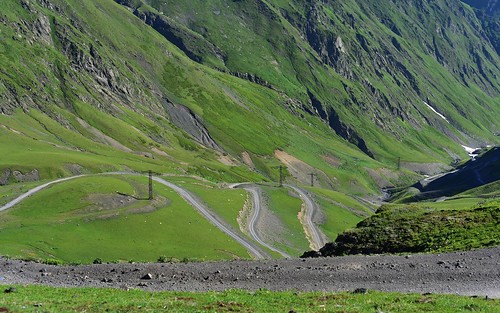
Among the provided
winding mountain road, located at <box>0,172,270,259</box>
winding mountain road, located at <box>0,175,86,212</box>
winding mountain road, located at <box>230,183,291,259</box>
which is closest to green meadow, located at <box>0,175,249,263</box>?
winding mountain road, located at <box>0,175,86,212</box>

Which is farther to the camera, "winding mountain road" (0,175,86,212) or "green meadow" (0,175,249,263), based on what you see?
"winding mountain road" (0,175,86,212)

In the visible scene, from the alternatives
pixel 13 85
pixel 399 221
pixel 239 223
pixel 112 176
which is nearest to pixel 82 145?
pixel 13 85

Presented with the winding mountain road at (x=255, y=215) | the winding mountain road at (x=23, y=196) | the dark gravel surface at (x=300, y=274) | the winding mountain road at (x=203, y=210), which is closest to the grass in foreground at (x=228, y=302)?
the dark gravel surface at (x=300, y=274)

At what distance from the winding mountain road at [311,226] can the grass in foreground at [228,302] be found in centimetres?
7150

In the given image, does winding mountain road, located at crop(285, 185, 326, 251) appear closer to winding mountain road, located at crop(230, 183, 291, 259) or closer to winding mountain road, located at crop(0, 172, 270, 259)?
winding mountain road, located at crop(230, 183, 291, 259)

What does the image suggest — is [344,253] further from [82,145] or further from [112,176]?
[82,145]

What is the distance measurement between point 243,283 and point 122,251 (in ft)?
134

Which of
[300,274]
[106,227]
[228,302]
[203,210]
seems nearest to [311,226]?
[203,210]

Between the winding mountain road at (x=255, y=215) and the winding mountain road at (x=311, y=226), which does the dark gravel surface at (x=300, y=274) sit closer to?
the winding mountain road at (x=255, y=215)

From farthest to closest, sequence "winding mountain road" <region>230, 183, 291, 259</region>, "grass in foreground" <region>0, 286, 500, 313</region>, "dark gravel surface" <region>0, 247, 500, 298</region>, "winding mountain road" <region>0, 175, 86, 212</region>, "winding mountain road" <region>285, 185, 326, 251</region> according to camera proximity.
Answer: "winding mountain road" <region>285, 185, 326, 251</region> → "winding mountain road" <region>230, 183, 291, 259</region> → "winding mountain road" <region>0, 175, 86, 212</region> → "dark gravel surface" <region>0, 247, 500, 298</region> → "grass in foreground" <region>0, 286, 500, 313</region>

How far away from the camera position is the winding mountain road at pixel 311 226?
106 metres

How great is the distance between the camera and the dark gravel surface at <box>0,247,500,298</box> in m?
35.5

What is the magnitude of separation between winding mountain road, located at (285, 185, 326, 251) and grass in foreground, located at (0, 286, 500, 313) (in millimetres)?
71496

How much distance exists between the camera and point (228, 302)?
28.8 meters
